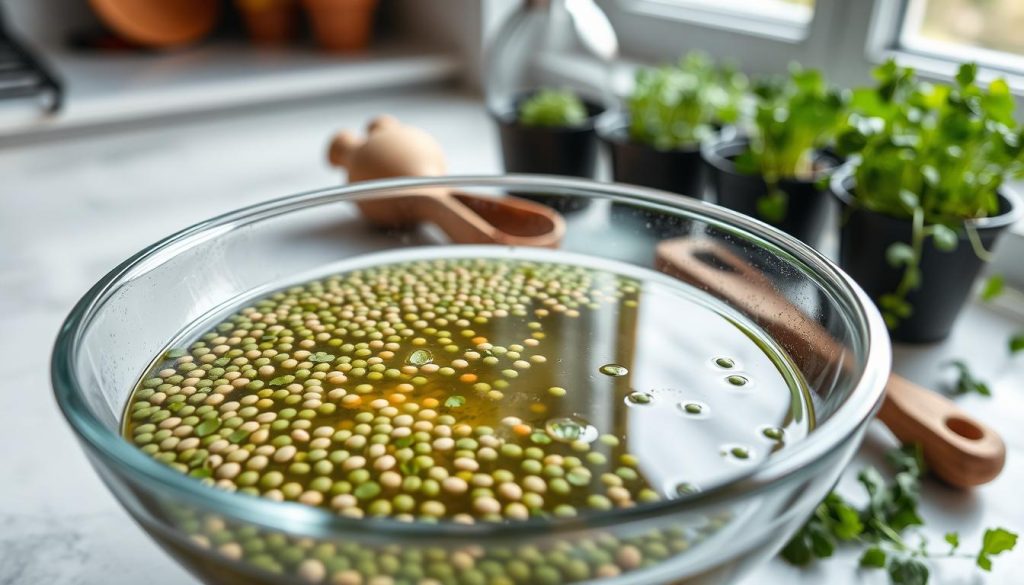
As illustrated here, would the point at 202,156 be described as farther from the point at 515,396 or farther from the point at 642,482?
the point at 642,482

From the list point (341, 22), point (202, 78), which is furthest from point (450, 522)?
point (341, 22)

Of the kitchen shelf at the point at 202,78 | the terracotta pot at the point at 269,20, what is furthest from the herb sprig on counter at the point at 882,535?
the terracotta pot at the point at 269,20

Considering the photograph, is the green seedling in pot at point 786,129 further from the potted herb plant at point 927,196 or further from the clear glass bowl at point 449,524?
the clear glass bowl at point 449,524

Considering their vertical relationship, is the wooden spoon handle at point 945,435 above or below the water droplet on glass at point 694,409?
below

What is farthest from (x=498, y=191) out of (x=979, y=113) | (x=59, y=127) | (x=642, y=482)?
(x=59, y=127)

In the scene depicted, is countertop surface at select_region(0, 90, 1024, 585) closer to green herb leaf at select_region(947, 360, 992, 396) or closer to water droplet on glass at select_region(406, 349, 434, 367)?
green herb leaf at select_region(947, 360, 992, 396)

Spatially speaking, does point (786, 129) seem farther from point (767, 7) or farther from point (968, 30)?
point (767, 7)
